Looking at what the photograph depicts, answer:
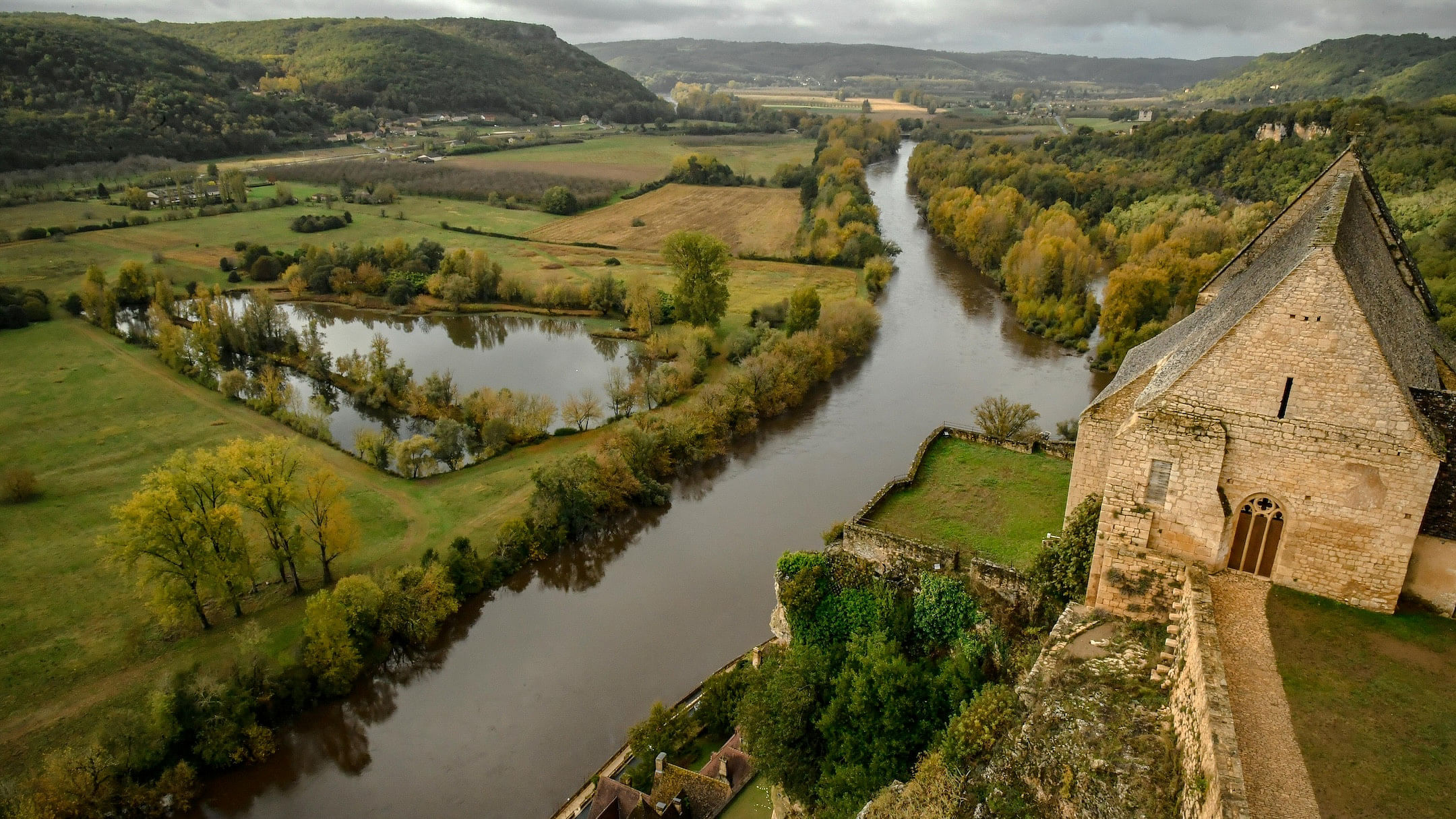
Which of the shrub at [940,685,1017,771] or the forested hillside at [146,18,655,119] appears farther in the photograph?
the forested hillside at [146,18,655,119]

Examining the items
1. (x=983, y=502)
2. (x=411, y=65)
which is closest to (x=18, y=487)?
(x=983, y=502)

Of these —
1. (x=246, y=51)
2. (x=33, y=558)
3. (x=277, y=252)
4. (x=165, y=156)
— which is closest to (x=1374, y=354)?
(x=33, y=558)

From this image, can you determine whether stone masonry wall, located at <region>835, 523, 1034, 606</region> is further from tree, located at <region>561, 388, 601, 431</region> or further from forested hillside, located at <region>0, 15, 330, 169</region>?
forested hillside, located at <region>0, 15, 330, 169</region>

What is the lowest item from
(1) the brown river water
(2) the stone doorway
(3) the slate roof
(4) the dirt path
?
(1) the brown river water

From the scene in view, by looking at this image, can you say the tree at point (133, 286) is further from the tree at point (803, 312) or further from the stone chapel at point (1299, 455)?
the stone chapel at point (1299, 455)

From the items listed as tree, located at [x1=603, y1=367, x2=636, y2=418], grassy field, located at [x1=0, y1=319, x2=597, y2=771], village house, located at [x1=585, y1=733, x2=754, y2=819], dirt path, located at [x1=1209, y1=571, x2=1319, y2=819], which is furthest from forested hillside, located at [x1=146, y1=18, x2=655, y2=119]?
dirt path, located at [x1=1209, y1=571, x2=1319, y2=819]

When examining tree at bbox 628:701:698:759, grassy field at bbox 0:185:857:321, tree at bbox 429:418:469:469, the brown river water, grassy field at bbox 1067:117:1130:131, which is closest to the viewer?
tree at bbox 628:701:698:759

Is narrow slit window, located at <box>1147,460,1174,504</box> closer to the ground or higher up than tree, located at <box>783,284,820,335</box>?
higher up

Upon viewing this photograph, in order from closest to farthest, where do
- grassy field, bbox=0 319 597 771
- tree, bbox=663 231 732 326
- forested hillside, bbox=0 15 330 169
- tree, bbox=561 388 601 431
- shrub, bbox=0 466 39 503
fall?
grassy field, bbox=0 319 597 771 → shrub, bbox=0 466 39 503 → tree, bbox=561 388 601 431 → tree, bbox=663 231 732 326 → forested hillside, bbox=0 15 330 169

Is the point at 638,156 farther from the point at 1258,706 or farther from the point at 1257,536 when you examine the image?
the point at 1258,706

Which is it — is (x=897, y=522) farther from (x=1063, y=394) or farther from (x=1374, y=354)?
(x=1063, y=394)
